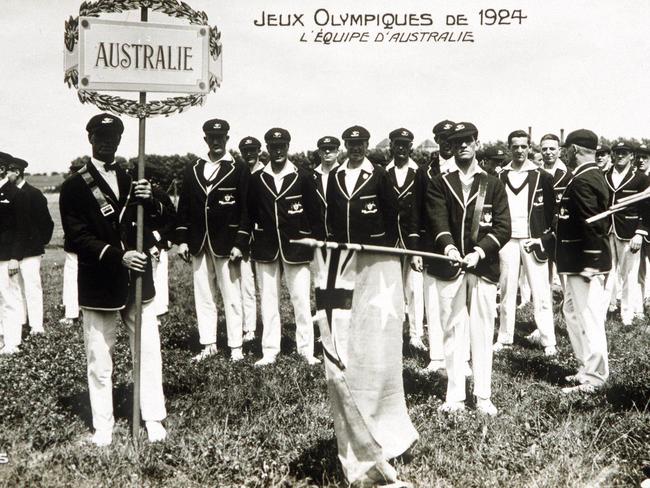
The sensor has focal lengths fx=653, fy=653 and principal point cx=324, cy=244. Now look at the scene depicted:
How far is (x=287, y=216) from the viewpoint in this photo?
8.02 metres

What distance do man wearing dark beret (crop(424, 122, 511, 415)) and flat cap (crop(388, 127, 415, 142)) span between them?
2480 millimetres

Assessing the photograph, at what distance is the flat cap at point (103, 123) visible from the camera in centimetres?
534

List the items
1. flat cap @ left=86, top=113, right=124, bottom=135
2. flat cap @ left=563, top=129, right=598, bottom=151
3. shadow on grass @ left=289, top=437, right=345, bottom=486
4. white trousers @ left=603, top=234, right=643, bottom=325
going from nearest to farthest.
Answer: shadow on grass @ left=289, top=437, right=345, bottom=486, flat cap @ left=86, top=113, right=124, bottom=135, flat cap @ left=563, top=129, right=598, bottom=151, white trousers @ left=603, top=234, right=643, bottom=325

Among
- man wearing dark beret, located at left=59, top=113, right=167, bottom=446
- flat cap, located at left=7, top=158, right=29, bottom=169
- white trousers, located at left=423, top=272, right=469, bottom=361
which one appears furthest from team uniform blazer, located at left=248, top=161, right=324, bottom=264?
flat cap, located at left=7, top=158, right=29, bottom=169

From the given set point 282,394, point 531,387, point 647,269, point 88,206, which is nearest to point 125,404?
point 282,394

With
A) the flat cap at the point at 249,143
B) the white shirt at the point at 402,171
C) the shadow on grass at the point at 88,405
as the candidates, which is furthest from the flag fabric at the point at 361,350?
the flat cap at the point at 249,143

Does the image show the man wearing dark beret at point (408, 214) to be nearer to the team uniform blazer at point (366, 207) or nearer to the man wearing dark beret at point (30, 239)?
the team uniform blazer at point (366, 207)

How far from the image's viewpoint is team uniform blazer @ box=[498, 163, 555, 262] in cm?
870

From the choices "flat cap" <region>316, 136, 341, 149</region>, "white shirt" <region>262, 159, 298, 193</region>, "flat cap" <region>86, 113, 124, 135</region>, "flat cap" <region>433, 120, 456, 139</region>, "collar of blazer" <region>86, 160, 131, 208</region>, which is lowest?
"collar of blazer" <region>86, 160, 131, 208</region>

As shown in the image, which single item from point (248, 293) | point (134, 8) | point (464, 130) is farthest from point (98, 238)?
point (248, 293)

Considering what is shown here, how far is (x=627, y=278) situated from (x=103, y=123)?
831 cm

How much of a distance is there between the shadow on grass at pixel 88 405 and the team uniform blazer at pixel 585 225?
15.1ft

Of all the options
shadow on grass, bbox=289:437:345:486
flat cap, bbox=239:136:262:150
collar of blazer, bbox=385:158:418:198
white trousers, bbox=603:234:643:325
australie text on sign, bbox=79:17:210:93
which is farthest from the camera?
white trousers, bbox=603:234:643:325

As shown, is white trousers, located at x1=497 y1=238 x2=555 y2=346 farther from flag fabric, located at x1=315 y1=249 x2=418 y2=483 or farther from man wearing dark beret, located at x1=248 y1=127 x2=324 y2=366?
flag fabric, located at x1=315 y1=249 x2=418 y2=483
